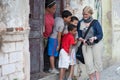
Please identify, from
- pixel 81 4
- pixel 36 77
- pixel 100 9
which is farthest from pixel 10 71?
pixel 100 9

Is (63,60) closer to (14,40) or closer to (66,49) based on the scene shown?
(66,49)

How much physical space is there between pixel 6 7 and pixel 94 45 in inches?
99.4

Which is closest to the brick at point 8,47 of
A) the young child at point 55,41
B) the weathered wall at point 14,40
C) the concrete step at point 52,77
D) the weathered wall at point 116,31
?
the weathered wall at point 14,40

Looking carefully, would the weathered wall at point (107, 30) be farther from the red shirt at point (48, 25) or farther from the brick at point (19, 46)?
the brick at point (19, 46)

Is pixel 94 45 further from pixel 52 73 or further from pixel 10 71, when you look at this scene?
pixel 10 71

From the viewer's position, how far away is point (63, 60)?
7.64 meters

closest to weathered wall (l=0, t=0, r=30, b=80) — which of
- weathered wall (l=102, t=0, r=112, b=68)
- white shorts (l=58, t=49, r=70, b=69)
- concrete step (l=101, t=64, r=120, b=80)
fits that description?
white shorts (l=58, t=49, r=70, b=69)

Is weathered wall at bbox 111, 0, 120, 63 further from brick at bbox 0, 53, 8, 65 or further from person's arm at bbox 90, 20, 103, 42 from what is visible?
brick at bbox 0, 53, 8, 65

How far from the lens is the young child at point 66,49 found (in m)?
7.64

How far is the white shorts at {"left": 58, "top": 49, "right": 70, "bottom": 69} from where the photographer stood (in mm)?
7629

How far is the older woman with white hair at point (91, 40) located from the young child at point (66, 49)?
0.18 m

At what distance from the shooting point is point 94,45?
7.60 metres

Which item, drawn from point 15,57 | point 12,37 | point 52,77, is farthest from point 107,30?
point 12,37

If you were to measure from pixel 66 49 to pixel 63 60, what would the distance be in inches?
9.7
